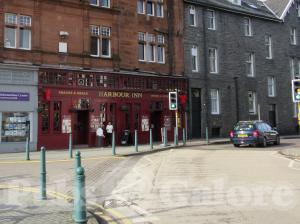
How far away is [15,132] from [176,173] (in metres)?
13.3

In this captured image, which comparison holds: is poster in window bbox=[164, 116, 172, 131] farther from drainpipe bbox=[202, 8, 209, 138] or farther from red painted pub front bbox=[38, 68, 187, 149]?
drainpipe bbox=[202, 8, 209, 138]

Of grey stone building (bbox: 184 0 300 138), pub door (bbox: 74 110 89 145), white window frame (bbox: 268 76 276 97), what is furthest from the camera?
white window frame (bbox: 268 76 276 97)

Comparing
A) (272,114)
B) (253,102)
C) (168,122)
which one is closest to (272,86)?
(272,114)

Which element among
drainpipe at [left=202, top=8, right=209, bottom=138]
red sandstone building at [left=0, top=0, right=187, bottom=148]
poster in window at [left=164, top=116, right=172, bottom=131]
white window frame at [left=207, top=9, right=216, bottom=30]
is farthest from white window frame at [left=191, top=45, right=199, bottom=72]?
poster in window at [left=164, top=116, right=172, bottom=131]

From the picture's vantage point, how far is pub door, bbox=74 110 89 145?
85.7 ft

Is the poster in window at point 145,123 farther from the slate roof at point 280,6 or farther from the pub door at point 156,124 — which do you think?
the slate roof at point 280,6

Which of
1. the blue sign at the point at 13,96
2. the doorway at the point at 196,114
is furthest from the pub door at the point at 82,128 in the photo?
the doorway at the point at 196,114

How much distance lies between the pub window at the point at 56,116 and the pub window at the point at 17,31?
11.9ft

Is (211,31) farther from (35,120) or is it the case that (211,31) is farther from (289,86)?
(35,120)

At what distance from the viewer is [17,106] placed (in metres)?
23.4

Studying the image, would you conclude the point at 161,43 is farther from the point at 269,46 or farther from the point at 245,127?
the point at 269,46

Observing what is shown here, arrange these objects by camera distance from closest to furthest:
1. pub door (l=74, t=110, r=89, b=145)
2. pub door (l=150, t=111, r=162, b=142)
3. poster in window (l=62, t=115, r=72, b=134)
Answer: poster in window (l=62, t=115, r=72, b=134) → pub door (l=74, t=110, r=89, b=145) → pub door (l=150, t=111, r=162, b=142)

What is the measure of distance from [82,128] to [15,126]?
4.31m

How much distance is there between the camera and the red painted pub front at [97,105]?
24.6 metres
